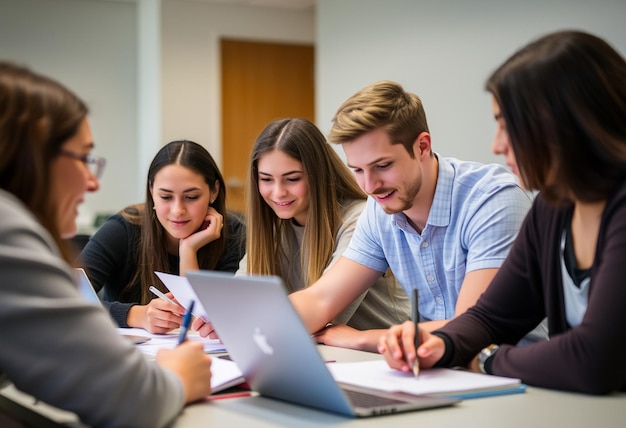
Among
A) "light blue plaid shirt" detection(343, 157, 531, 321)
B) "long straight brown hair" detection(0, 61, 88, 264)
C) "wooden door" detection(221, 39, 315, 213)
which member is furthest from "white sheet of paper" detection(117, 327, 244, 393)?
"wooden door" detection(221, 39, 315, 213)

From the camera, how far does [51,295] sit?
0.96 meters

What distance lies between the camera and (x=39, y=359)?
95 centimetres

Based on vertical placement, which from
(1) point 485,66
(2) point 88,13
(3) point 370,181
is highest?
(2) point 88,13

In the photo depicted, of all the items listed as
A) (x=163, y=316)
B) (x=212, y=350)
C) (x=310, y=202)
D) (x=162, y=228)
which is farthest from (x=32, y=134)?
(x=162, y=228)

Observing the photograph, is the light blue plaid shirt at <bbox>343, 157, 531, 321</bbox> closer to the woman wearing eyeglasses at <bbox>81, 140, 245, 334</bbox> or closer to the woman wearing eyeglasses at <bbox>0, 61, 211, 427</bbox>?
the woman wearing eyeglasses at <bbox>81, 140, 245, 334</bbox>

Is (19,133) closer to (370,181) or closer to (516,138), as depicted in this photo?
(516,138)

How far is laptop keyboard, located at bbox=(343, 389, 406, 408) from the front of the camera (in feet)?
3.72

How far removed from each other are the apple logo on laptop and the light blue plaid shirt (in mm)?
783

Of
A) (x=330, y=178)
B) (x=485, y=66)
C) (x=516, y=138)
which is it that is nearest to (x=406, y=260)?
(x=330, y=178)

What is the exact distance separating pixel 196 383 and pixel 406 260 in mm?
973

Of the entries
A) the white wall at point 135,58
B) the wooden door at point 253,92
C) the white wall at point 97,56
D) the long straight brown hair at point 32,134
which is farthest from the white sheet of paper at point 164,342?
the white wall at point 97,56

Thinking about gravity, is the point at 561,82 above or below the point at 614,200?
above

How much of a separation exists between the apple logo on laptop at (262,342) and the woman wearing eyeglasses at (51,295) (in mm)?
148

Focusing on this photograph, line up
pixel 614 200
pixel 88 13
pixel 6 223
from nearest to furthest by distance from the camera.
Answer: pixel 6 223, pixel 614 200, pixel 88 13
